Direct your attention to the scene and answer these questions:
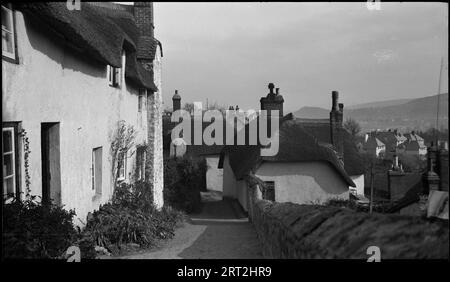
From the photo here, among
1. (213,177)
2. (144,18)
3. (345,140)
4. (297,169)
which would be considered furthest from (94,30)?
(213,177)

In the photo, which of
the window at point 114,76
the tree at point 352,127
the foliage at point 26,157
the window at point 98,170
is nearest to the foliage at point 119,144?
the window at point 98,170

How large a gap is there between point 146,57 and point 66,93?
7142mm

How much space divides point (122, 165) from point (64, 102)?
172 inches

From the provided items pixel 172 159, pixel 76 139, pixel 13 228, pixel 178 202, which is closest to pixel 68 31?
pixel 76 139

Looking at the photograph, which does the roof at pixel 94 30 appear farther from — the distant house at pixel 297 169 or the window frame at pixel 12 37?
the distant house at pixel 297 169

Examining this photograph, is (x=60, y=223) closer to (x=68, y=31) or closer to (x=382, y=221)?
Result: (x=68, y=31)

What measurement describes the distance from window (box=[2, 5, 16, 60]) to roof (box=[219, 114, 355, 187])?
13429mm

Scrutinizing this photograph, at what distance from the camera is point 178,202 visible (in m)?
17.5

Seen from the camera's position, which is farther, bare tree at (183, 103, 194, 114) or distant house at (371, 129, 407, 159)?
bare tree at (183, 103, 194, 114)

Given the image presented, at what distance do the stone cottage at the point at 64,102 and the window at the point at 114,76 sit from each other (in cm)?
3

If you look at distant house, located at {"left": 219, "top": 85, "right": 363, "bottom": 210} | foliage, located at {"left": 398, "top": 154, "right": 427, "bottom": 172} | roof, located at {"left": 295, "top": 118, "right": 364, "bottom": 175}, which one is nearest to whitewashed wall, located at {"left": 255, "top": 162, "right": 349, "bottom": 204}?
distant house, located at {"left": 219, "top": 85, "right": 363, "bottom": 210}

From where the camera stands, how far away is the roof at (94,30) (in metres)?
5.28

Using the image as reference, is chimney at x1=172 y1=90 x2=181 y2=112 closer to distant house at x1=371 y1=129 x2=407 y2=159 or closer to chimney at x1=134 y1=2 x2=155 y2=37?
chimney at x1=134 y1=2 x2=155 y2=37

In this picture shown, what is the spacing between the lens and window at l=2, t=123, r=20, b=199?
16.1 ft
